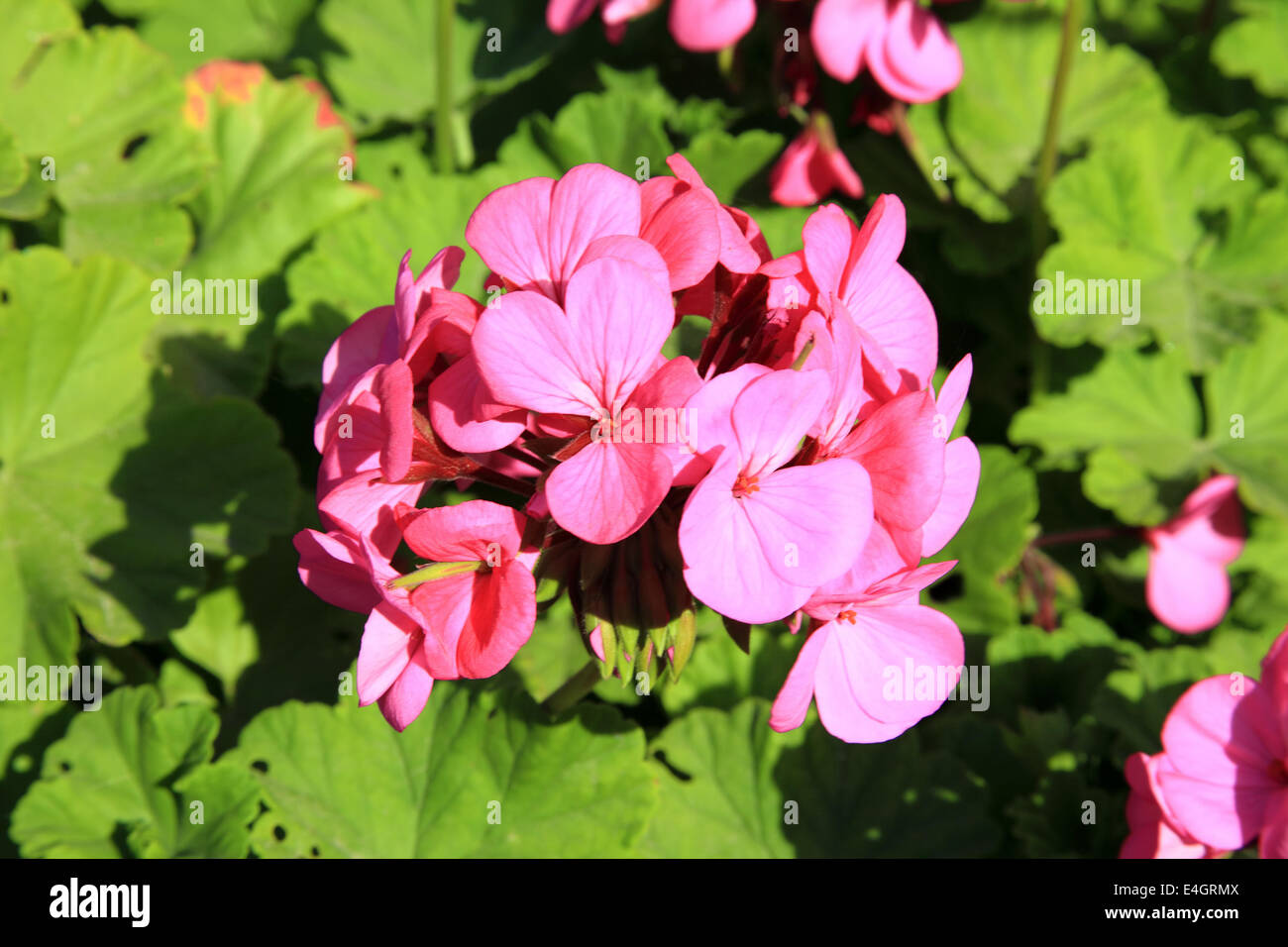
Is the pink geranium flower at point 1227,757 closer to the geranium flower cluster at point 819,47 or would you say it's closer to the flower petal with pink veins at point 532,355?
the flower petal with pink veins at point 532,355

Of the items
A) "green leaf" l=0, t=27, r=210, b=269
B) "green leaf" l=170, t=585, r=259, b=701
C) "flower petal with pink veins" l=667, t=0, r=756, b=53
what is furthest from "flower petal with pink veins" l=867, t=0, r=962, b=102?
"green leaf" l=170, t=585, r=259, b=701

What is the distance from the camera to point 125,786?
5.64 ft

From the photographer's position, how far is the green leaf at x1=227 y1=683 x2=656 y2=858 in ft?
5.28

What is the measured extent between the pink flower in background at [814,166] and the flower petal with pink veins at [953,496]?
45.6 inches

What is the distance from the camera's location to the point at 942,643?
1.17 m

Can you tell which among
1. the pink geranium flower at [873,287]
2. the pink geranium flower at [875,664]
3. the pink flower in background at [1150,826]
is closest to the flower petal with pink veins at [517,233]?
the pink geranium flower at [873,287]

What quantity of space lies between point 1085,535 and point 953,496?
1348 millimetres

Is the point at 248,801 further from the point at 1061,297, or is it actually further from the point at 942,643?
the point at 1061,297

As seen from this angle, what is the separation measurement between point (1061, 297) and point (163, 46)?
229 centimetres

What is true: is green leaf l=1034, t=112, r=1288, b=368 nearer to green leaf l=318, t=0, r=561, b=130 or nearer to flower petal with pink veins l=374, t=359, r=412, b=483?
green leaf l=318, t=0, r=561, b=130

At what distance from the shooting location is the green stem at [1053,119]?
2.16 meters

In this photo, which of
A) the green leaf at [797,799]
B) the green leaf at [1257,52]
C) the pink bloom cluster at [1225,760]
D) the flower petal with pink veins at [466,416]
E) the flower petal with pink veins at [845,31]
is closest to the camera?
the flower petal with pink veins at [466,416]

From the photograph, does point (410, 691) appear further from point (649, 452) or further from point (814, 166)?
point (814, 166)
